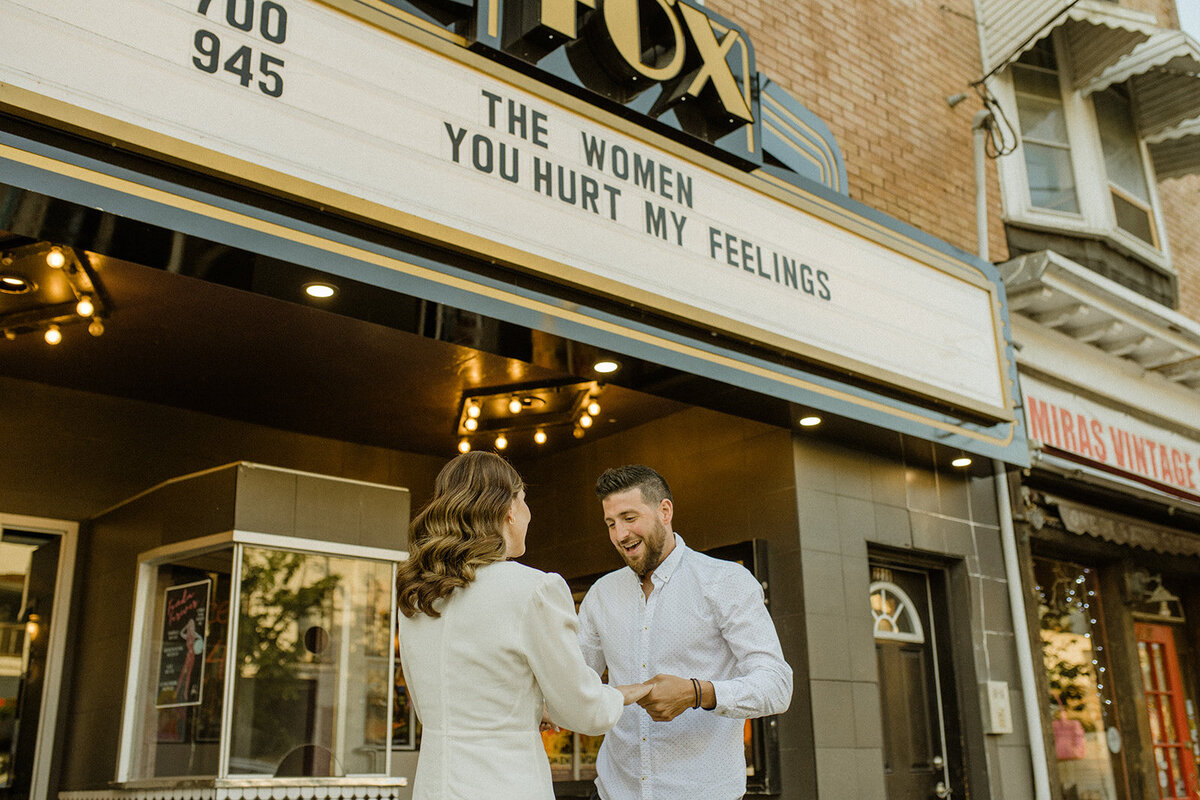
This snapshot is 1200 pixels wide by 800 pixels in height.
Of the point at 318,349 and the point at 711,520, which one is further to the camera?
the point at 711,520

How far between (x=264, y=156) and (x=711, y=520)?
14.5ft

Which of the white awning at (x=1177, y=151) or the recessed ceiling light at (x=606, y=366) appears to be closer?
the recessed ceiling light at (x=606, y=366)

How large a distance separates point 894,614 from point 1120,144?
662cm

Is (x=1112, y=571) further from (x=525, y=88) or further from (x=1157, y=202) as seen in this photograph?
(x=525, y=88)

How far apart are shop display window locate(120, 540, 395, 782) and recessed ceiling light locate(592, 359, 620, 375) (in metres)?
2.64

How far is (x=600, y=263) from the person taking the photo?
5492 mm

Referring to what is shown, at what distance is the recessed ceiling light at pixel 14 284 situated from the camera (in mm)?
5758

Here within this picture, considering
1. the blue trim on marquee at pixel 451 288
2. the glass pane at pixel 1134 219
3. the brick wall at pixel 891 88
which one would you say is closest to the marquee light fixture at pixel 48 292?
the blue trim on marquee at pixel 451 288

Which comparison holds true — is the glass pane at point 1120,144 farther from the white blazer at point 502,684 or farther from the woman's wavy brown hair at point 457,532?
the white blazer at point 502,684

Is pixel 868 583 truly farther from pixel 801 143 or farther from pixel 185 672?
pixel 185 672

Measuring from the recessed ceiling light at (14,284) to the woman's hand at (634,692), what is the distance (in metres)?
4.42

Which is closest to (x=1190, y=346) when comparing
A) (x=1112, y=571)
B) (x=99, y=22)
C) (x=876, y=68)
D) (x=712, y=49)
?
(x=1112, y=571)

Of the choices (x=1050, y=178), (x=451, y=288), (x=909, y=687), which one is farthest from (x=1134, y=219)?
(x=451, y=288)

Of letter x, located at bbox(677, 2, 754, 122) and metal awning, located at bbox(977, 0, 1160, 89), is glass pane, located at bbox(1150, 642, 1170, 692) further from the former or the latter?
letter x, located at bbox(677, 2, 754, 122)
